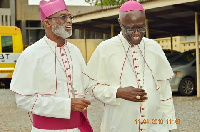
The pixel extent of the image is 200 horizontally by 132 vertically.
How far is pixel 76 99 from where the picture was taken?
2947 millimetres

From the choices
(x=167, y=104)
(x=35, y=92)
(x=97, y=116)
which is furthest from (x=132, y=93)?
(x=97, y=116)

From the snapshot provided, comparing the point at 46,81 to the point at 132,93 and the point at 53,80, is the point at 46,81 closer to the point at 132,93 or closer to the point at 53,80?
the point at 53,80

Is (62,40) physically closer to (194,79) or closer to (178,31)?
(194,79)

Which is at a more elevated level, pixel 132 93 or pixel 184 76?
pixel 132 93

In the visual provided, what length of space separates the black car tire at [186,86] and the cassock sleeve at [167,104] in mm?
9591

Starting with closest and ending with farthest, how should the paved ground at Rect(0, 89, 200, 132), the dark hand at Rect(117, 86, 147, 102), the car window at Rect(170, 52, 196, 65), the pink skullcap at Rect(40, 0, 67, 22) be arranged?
the dark hand at Rect(117, 86, 147, 102), the pink skullcap at Rect(40, 0, 67, 22), the paved ground at Rect(0, 89, 200, 132), the car window at Rect(170, 52, 196, 65)

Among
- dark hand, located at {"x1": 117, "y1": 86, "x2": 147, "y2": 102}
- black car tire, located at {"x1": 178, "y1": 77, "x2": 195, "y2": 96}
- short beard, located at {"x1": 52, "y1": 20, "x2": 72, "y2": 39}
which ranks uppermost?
short beard, located at {"x1": 52, "y1": 20, "x2": 72, "y2": 39}

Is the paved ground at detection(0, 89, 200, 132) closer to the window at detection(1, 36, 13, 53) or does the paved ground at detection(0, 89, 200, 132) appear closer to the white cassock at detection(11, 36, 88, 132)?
the white cassock at detection(11, 36, 88, 132)

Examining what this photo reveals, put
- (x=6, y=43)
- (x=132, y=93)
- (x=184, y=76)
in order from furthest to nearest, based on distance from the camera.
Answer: (x=6, y=43) → (x=184, y=76) → (x=132, y=93)

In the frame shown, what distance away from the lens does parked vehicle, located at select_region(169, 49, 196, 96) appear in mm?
12531

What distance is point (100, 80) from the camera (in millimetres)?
3098

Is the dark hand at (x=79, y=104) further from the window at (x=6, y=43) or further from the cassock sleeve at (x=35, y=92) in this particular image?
the window at (x=6, y=43)

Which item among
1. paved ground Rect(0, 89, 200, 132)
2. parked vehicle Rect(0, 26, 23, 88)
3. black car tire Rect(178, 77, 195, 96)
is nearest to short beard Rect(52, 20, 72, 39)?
paved ground Rect(0, 89, 200, 132)

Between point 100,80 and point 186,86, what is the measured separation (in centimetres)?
1012
